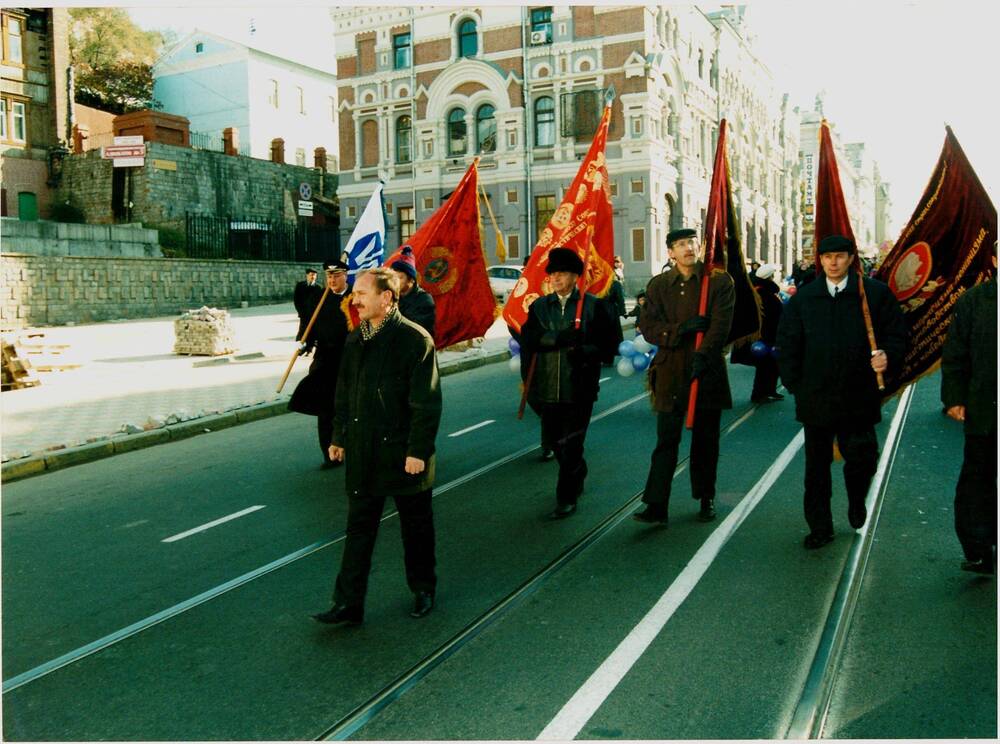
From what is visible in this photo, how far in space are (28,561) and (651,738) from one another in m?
4.42

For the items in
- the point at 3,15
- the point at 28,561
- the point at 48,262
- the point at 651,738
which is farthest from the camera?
the point at 3,15

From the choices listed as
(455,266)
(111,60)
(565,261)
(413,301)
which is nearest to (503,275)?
(455,266)

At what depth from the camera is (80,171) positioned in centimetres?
3828

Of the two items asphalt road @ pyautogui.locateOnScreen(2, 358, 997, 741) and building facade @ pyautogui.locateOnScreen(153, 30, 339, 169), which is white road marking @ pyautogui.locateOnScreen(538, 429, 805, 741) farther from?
building facade @ pyautogui.locateOnScreen(153, 30, 339, 169)

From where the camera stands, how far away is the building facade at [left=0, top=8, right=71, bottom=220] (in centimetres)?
3647

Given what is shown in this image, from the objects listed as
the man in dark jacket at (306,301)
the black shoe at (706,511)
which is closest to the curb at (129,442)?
the man in dark jacket at (306,301)

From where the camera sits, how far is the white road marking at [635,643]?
3.61 metres

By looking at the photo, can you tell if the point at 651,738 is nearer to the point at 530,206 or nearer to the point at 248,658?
the point at 248,658

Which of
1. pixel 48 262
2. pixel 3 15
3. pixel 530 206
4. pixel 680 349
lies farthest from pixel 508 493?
pixel 3 15

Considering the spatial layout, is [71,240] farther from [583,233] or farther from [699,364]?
[699,364]

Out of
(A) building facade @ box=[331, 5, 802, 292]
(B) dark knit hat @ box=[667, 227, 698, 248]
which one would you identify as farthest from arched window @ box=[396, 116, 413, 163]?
(B) dark knit hat @ box=[667, 227, 698, 248]

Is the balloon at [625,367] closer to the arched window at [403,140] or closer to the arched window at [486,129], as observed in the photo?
the arched window at [486,129]

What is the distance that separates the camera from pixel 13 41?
36.1 metres

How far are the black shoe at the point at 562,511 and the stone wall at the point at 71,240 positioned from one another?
2293cm
